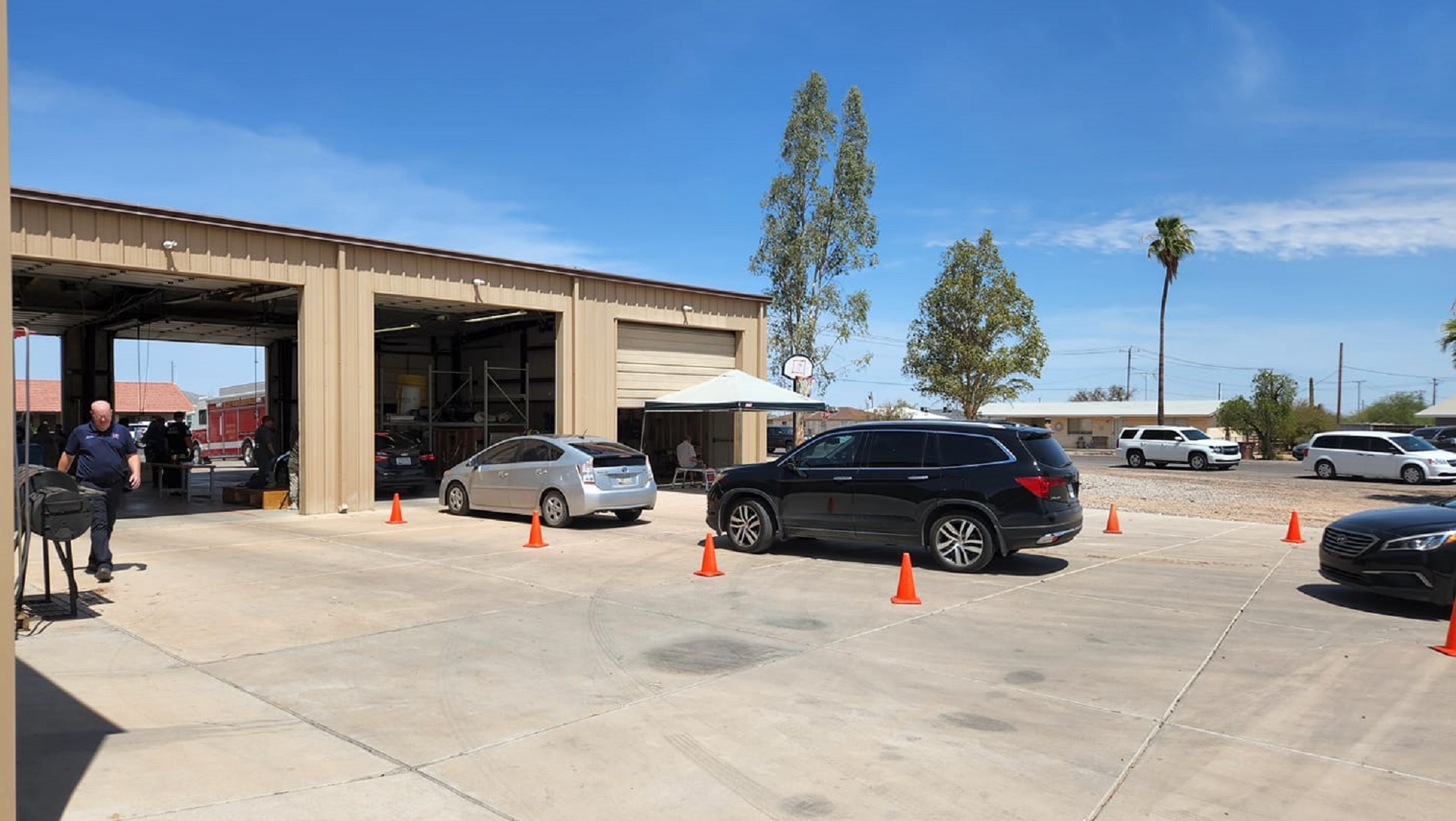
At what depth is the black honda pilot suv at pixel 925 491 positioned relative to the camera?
1040 cm

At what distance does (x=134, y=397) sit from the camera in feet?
199

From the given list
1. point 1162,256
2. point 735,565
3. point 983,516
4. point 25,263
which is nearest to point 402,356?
point 25,263

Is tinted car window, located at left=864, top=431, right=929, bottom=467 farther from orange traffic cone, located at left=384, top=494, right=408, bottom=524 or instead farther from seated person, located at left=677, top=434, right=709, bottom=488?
seated person, located at left=677, top=434, right=709, bottom=488

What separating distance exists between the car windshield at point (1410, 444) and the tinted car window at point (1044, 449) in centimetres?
2488

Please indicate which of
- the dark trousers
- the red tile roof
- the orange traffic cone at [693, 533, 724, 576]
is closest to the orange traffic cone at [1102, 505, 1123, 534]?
the orange traffic cone at [693, 533, 724, 576]

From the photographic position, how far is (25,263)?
15.2 meters

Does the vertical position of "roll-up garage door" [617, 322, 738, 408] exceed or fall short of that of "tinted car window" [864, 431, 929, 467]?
it exceeds it

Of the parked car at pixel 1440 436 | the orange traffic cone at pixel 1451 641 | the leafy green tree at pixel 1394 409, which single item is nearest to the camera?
the orange traffic cone at pixel 1451 641

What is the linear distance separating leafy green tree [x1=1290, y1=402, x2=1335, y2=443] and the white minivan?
26371 millimetres

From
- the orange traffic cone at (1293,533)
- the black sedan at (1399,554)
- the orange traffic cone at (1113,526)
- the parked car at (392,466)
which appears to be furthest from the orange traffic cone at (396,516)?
the orange traffic cone at (1293,533)

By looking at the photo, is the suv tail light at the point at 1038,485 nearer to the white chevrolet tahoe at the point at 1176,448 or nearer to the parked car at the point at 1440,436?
the white chevrolet tahoe at the point at 1176,448

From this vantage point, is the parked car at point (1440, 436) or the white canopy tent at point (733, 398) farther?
the parked car at point (1440, 436)

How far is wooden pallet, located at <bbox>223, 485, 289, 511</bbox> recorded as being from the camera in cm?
1792

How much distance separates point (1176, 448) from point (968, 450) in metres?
29.8
